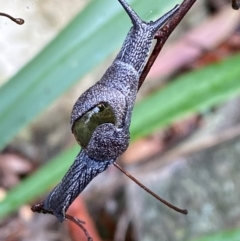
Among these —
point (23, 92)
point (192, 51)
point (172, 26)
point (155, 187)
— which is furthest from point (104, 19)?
point (192, 51)

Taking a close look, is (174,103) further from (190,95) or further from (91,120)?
(91,120)

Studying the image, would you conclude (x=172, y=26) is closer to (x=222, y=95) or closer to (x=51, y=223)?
(x=222, y=95)

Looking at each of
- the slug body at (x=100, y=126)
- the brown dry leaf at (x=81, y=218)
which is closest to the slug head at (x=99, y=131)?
the slug body at (x=100, y=126)

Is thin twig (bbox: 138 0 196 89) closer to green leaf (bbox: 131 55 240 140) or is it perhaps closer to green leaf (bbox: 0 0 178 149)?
green leaf (bbox: 0 0 178 149)

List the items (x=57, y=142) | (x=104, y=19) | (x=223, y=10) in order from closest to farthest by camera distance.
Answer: (x=104, y=19)
(x=57, y=142)
(x=223, y=10)

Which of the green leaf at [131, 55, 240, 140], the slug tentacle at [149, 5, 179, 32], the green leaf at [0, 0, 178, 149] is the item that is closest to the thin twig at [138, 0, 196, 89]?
the slug tentacle at [149, 5, 179, 32]

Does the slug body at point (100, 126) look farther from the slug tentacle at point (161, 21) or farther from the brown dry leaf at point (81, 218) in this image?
the brown dry leaf at point (81, 218)

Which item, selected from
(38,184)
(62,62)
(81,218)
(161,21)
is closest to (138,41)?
(161,21)

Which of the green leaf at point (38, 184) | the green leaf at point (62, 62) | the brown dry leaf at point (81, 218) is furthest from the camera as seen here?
the brown dry leaf at point (81, 218)
